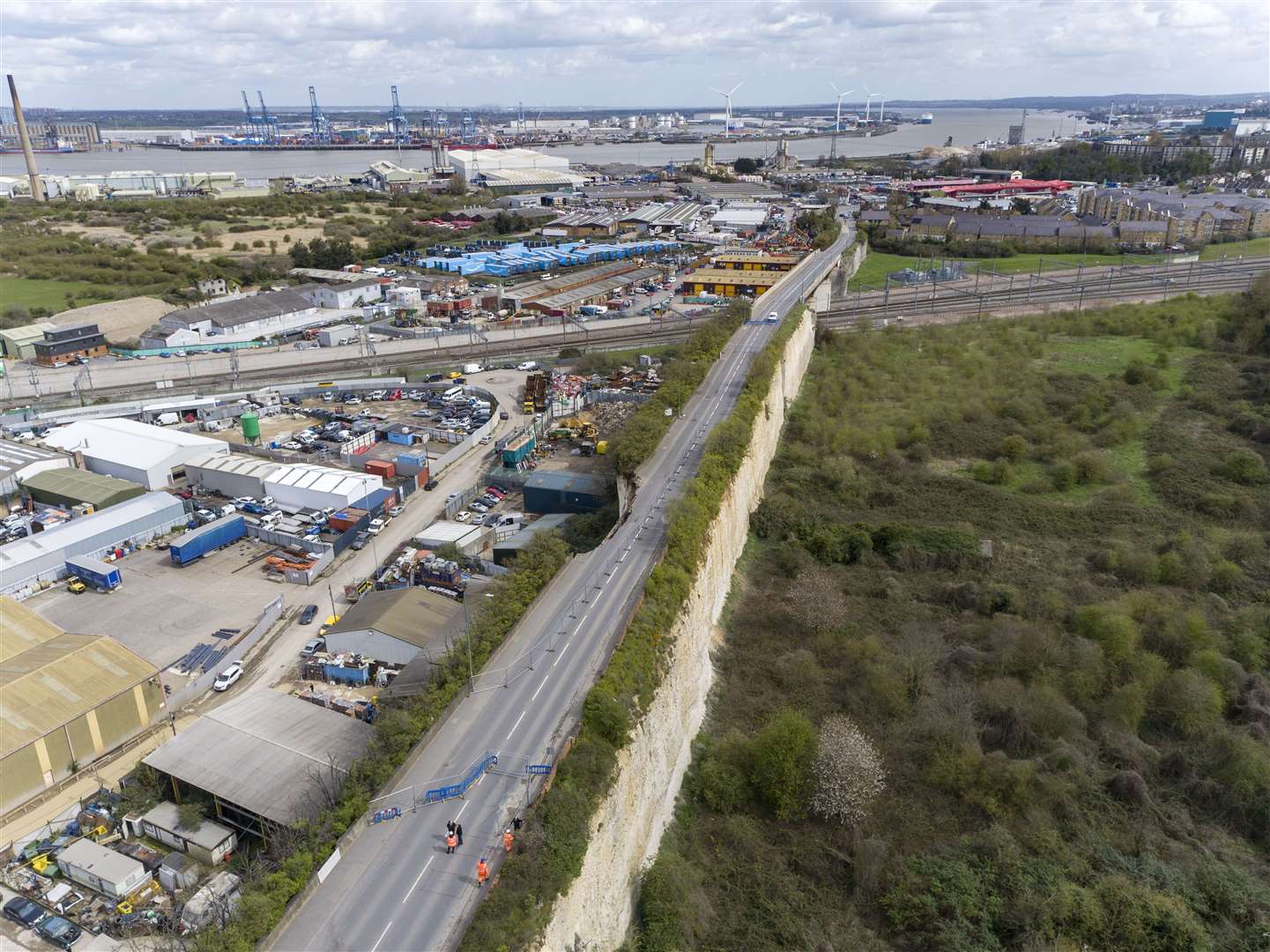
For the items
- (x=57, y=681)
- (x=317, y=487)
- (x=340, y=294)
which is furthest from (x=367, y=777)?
(x=340, y=294)

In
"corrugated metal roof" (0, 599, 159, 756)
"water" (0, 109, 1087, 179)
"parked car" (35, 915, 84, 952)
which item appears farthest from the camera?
"water" (0, 109, 1087, 179)

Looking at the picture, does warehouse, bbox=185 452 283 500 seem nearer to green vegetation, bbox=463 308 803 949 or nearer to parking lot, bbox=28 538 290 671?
parking lot, bbox=28 538 290 671

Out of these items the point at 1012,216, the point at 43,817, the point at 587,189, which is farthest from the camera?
the point at 587,189

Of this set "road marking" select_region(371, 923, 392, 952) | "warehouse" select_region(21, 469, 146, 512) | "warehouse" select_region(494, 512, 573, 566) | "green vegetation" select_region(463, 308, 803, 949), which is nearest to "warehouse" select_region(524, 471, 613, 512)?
"warehouse" select_region(494, 512, 573, 566)

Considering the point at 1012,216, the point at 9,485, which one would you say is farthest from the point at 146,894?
the point at 1012,216

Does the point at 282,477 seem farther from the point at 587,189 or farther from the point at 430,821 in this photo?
the point at 587,189

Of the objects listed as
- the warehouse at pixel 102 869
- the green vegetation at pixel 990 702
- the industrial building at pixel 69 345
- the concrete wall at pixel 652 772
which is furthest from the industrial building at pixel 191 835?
the industrial building at pixel 69 345
